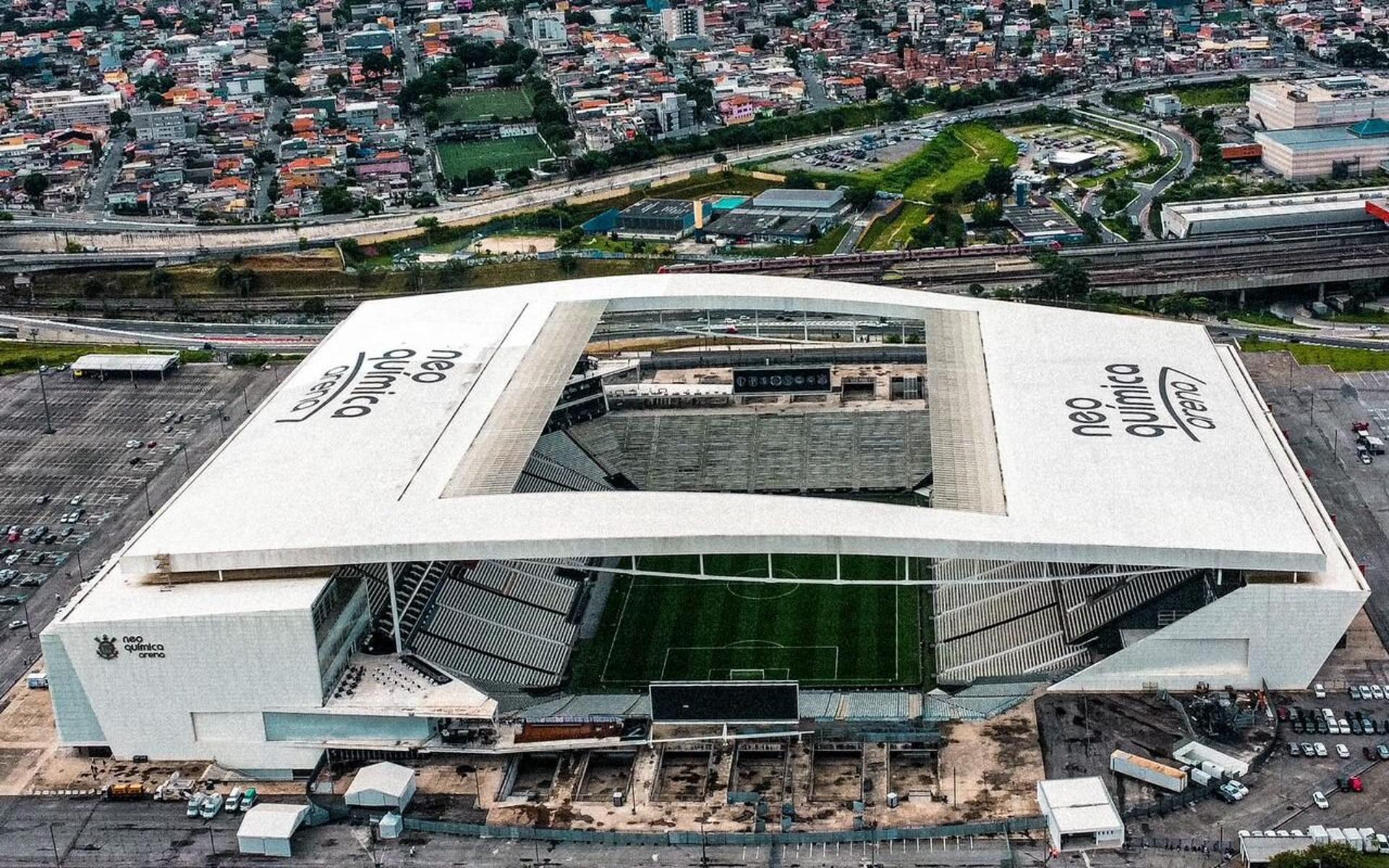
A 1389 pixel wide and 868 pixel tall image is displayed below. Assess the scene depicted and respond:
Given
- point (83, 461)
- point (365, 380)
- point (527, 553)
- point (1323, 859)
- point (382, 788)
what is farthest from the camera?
point (83, 461)

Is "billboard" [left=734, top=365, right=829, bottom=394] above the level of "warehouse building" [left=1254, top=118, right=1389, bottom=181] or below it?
above

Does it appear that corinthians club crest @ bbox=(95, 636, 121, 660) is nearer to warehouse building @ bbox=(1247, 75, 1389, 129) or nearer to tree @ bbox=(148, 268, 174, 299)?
tree @ bbox=(148, 268, 174, 299)

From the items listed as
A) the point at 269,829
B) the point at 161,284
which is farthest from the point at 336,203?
the point at 269,829

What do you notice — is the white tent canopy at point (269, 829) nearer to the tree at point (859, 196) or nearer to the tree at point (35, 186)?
the tree at point (859, 196)

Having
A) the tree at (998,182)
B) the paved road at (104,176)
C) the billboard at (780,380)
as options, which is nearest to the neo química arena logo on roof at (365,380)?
the billboard at (780,380)

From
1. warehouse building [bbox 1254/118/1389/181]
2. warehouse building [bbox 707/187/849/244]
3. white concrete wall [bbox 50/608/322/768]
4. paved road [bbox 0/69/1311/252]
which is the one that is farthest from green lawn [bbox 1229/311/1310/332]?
white concrete wall [bbox 50/608/322/768]

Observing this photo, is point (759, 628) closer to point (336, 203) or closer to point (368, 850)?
point (368, 850)
